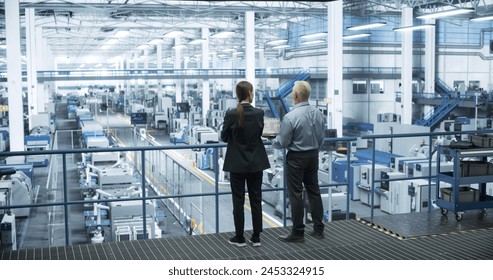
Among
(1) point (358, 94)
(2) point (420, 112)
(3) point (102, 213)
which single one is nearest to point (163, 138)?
(1) point (358, 94)

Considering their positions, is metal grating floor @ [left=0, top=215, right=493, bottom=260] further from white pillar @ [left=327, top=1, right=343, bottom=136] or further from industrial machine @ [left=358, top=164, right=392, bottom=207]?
white pillar @ [left=327, top=1, right=343, bottom=136]

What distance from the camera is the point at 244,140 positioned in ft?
17.6

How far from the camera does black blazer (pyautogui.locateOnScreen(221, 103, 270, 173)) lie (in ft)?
17.5

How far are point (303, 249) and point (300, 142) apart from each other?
3.78 feet

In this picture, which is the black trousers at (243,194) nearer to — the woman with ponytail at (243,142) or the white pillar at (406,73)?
the woman with ponytail at (243,142)

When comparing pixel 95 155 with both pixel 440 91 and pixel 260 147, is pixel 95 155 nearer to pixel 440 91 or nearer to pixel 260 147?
pixel 260 147

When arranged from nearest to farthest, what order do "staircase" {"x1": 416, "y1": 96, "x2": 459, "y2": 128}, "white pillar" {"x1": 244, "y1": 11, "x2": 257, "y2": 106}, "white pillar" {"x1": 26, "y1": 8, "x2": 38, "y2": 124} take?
"white pillar" {"x1": 244, "y1": 11, "x2": 257, "y2": 106}, "white pillar" {"x1": 26, "y1": 8, "x2": 38, "y2": 124}, "staircase" {"x1": 416, "y1": 96, "x2": 459, "y2": 128}

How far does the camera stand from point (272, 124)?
6543mm

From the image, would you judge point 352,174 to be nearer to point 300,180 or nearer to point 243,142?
point 300,180

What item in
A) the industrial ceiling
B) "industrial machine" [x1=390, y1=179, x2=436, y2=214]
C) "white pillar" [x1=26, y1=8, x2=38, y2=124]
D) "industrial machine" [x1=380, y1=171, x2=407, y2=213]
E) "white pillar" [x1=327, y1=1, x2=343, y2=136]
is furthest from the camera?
"white pillar" [x1=26, y1=8, x2=38, y2=124]

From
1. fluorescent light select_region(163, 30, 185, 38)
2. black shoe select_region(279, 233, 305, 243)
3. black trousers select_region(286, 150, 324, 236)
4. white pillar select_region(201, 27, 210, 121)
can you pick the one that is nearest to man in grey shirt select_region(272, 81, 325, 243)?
black trousers select_region(286, 150, 324, 236)

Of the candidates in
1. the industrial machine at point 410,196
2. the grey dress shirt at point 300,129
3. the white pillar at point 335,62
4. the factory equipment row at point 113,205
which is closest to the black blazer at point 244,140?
the grey dress shirt at point 300,129

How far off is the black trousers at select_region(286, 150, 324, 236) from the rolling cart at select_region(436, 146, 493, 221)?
85.5 inches

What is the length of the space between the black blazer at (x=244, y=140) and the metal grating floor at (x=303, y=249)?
3.07 ft
